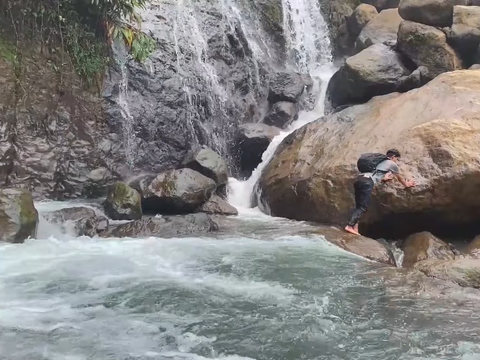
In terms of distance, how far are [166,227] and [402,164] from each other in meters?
4.00

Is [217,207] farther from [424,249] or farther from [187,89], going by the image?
[424,249]

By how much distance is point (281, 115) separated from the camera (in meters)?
13.8

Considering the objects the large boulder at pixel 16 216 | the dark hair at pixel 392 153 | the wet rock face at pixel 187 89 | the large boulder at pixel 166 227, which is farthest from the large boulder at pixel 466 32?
the large boulder at pixel 16 216

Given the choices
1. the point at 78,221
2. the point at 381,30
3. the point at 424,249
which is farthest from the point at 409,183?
the point at 381,30

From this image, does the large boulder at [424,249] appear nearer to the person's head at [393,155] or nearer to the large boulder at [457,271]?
the large boulder at [457,271]

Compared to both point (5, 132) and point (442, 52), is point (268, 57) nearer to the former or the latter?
point (442, 52)

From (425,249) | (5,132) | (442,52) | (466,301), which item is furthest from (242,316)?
(442,52)

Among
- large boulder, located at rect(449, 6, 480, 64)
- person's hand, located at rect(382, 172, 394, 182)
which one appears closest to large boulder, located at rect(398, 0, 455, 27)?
large boulder, located at rect(449, 6, 480, 64)

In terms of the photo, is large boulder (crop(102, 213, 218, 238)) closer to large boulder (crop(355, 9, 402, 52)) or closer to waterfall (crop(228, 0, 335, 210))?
waterfall (crop(228, 0, 335, 210))

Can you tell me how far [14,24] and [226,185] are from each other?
207 inches

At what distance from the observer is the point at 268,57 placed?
1564cm

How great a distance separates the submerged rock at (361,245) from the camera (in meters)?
7.79

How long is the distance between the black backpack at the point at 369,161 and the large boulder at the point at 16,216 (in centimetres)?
516

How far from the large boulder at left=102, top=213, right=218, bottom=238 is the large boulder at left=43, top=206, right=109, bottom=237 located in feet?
0.73
